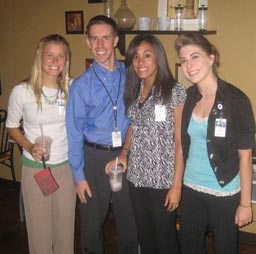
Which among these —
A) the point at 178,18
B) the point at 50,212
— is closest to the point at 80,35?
the point at 178,18

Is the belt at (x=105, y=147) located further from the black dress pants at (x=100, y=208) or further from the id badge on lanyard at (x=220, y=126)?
the id badge on lanyard at (x=220, y=126)

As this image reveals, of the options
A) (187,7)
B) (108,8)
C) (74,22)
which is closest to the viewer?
(187,7)

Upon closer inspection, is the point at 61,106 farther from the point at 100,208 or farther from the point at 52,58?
the point at 100,208

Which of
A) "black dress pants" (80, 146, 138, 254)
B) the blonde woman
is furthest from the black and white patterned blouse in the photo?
the blonde woman

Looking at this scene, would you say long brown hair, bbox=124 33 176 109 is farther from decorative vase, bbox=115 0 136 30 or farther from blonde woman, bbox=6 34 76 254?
decorative vase, bbox=115 0 136 30

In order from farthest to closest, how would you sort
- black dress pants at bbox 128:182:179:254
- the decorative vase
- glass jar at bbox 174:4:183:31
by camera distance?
the decorative vase, glass jar at bbox 174:4:183:31, black dress pants at bbox 128:182:179:254

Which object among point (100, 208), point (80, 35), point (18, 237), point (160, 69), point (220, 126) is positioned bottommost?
point (18, 237)

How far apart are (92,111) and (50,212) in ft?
2.17

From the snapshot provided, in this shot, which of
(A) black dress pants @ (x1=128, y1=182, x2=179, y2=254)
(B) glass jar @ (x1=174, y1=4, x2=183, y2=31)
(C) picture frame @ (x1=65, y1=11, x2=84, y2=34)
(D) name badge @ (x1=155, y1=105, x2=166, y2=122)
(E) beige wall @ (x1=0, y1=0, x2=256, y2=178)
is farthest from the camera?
(C) picture frame @ (x1=65, y1=11, x2=84, y2=34)

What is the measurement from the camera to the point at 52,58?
2.10 meters

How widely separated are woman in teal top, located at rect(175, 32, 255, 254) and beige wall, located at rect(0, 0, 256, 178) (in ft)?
3.40

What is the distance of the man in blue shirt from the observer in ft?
6.98

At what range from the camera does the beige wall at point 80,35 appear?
274 cm

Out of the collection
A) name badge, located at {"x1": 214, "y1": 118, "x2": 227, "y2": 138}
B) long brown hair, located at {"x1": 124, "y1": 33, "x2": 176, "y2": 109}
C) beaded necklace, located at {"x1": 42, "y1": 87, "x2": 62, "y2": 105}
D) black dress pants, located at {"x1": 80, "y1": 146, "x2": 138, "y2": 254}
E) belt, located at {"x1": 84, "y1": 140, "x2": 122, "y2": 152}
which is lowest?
black dress pants, located at {"x1": 80, "y1": 146, "x2": 138, "y2": 254}
